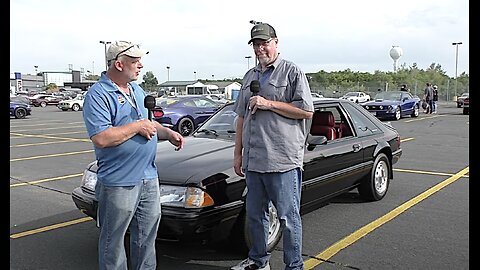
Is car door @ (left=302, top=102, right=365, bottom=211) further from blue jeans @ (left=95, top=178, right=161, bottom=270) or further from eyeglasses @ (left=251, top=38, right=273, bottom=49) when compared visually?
blue jeans @ (left=95, top=178, right=161, bottom=270)

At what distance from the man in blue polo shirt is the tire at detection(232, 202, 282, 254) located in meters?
1.11

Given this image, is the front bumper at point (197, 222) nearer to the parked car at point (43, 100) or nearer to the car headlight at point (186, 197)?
the car headlight at point (186, 197)

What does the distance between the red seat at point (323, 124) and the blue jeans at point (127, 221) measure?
2704 mm

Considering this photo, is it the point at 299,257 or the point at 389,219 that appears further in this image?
the point at 389,219

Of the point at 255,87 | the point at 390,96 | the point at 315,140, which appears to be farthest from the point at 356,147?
the point at 390,96

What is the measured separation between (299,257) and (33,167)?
7.05 m

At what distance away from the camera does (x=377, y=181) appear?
6.06 m

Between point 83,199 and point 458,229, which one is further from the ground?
point 83,199

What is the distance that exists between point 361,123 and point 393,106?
15736mm

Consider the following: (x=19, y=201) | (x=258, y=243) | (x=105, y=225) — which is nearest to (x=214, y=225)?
(x=258, y=243)

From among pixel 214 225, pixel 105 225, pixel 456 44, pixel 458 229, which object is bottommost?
pixel 458 229

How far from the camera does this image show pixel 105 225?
2.89m

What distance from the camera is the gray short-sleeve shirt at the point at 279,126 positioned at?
3.42m

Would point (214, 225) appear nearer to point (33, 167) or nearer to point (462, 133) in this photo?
point (33, 167)
